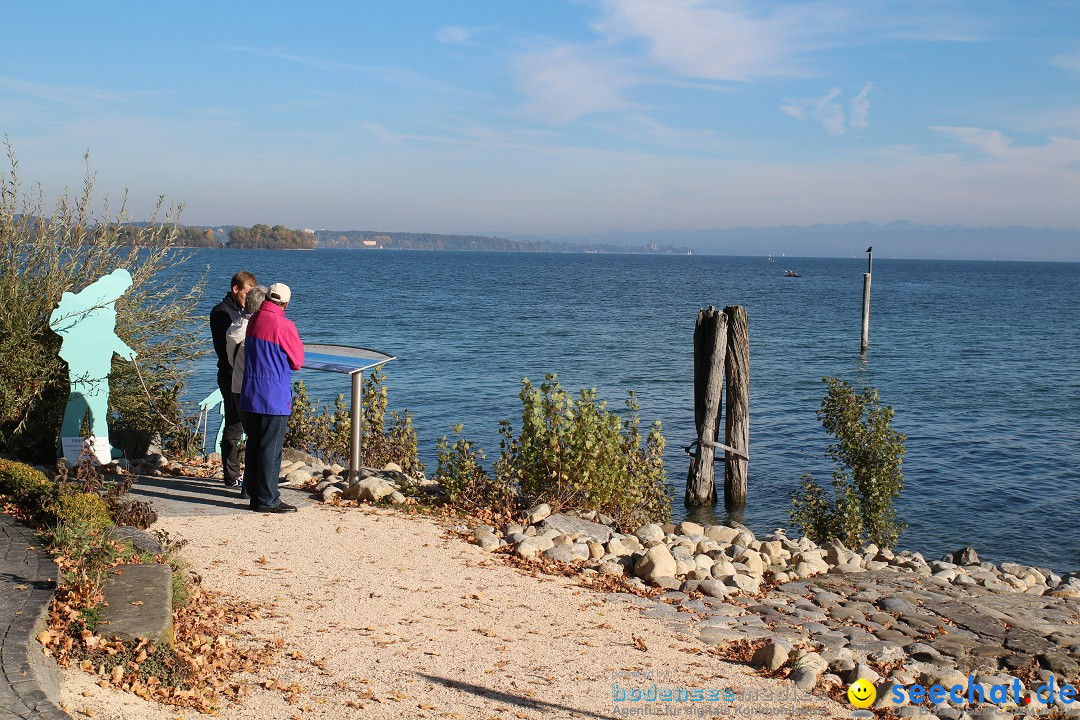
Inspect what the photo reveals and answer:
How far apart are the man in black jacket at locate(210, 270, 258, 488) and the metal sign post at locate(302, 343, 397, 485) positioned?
0.74 metres

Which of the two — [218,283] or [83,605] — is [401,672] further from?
[218,283]

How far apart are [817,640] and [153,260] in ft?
29.1

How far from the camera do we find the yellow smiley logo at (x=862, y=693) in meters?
5.81

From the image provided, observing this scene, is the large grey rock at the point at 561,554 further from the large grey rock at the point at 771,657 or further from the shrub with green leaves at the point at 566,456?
the large grey rock at the point at 771,657

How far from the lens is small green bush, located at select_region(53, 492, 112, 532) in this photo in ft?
21.2

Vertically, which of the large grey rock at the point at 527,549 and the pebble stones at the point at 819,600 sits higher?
the large grey rock at the point at 527,549

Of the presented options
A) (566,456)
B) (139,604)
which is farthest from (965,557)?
(139,604)

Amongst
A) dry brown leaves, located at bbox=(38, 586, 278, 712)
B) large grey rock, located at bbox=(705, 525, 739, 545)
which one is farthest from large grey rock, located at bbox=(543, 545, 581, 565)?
dry brown leaves, located at bbox=(38, 586, 278, 712)

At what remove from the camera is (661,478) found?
42.0 ft

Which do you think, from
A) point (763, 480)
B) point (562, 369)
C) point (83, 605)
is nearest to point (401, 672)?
point (83, 605)

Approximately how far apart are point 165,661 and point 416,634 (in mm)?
1631

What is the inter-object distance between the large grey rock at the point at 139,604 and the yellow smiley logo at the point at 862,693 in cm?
396

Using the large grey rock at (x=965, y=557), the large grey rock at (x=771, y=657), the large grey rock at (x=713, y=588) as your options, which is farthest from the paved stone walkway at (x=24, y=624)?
the large grey rock at (x=965, y=557)

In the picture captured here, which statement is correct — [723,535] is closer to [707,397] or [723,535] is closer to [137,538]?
[707,397]
